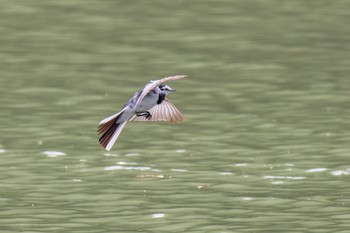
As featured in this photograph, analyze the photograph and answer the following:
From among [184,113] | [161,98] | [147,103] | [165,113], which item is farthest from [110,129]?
[184,113]

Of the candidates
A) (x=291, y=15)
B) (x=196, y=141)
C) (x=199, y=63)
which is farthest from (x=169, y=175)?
(x=291, y=15)

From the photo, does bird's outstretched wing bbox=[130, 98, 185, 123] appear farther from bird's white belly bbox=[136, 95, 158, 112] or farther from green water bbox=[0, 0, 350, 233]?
green water bbox=[0, 0, 350, 233]

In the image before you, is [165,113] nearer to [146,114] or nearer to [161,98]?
[146,114]

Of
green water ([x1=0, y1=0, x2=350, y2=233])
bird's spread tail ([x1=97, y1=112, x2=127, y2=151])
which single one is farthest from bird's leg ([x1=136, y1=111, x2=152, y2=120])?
green water ([x1=0, y1=0, x2=350, y2=233])

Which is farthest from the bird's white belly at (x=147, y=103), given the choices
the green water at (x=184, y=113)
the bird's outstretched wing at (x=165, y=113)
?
the green water at (x=184, y=113)

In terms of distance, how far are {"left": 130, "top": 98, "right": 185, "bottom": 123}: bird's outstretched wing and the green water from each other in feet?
5.19

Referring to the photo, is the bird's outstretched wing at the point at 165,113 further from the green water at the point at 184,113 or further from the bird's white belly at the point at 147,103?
the green water at the point at 184,113

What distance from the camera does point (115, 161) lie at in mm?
14000

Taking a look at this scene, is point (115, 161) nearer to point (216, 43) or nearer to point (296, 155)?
point (296, 155)

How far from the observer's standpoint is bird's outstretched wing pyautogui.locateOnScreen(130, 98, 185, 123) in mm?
9477

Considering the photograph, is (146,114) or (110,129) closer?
(110,129)

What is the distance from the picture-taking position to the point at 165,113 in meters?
9.60

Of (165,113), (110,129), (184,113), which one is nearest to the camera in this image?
(110,129)

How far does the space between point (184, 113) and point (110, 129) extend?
711 centimetres
